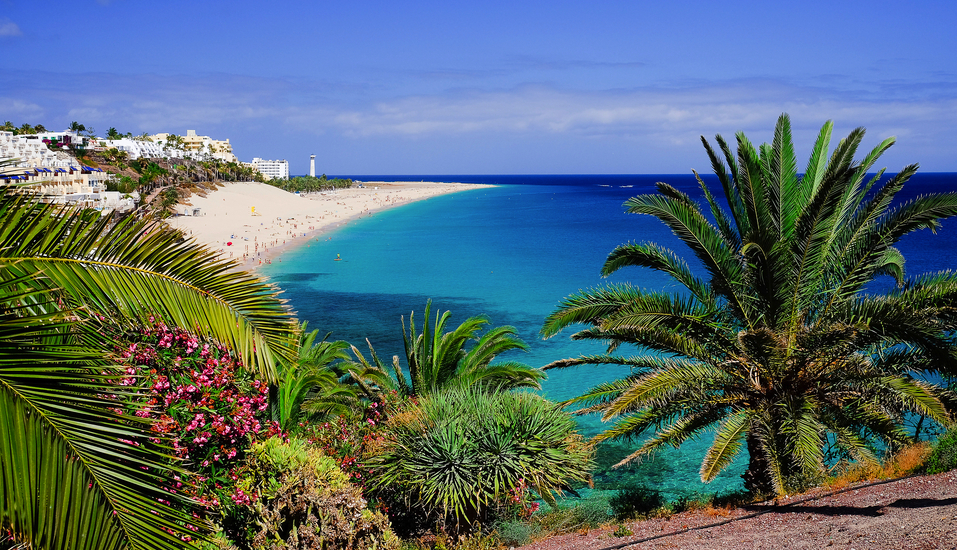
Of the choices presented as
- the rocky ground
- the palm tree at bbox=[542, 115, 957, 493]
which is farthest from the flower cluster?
the palm tree at bbox=[542, 115, 957, 493]

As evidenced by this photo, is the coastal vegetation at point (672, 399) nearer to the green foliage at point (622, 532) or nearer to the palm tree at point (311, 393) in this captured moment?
the palm tree at point (311, 393)

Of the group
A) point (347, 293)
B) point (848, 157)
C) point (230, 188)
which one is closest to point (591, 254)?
point (347, 293)

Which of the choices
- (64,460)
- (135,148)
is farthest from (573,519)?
(135,148)

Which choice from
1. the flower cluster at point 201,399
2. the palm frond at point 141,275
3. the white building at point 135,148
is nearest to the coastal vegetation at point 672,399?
the flower cluster at point 201,399

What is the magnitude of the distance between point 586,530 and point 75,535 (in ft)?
23.0

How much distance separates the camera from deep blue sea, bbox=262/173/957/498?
1653cm

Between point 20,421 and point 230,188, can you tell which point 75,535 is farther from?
point 230,188

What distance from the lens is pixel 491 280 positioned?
138 ft

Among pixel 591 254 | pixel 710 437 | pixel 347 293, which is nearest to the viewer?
pixel 710 437

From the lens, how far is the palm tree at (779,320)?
7777mm

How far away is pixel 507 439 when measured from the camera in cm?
856

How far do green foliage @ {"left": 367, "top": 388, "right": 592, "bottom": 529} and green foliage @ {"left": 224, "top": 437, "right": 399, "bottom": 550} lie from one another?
182 centimetres

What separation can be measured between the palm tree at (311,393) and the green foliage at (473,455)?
1.88 m

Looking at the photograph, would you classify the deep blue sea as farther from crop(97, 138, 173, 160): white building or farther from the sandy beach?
crop(97, 138, 173, 160): white building
